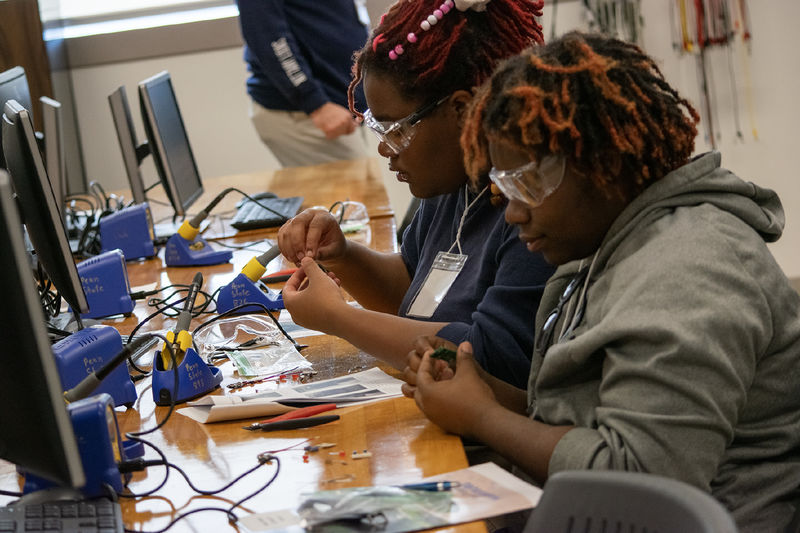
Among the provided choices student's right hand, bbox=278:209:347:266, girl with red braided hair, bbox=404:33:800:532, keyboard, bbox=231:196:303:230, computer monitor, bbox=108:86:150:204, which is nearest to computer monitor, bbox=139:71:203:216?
computer monitor, bbox=108:86:150:204

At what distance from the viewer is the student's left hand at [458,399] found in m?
1.26

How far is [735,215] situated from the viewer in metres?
1.19

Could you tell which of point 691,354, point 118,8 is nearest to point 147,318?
point 691,354

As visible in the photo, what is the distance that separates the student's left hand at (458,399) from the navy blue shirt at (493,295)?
129 mm

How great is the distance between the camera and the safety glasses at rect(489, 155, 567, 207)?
1.21 meters

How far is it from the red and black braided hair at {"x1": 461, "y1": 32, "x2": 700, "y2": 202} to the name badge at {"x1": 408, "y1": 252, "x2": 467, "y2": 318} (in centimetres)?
47

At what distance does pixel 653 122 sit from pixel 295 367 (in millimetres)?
773

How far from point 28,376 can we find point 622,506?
0.62 metres

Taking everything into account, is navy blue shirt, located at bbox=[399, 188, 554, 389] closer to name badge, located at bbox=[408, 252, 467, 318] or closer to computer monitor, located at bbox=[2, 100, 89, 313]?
name badge, located at bbox=[408, 252, 467, 318]

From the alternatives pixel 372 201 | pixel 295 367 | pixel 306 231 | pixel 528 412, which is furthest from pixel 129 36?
pixel 528 412

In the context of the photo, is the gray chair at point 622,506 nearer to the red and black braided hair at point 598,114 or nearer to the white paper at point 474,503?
the white paper at point 474,503

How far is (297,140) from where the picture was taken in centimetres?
397

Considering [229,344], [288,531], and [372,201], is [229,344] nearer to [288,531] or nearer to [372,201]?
[288,531]

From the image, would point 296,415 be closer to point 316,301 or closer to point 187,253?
point 316,301
